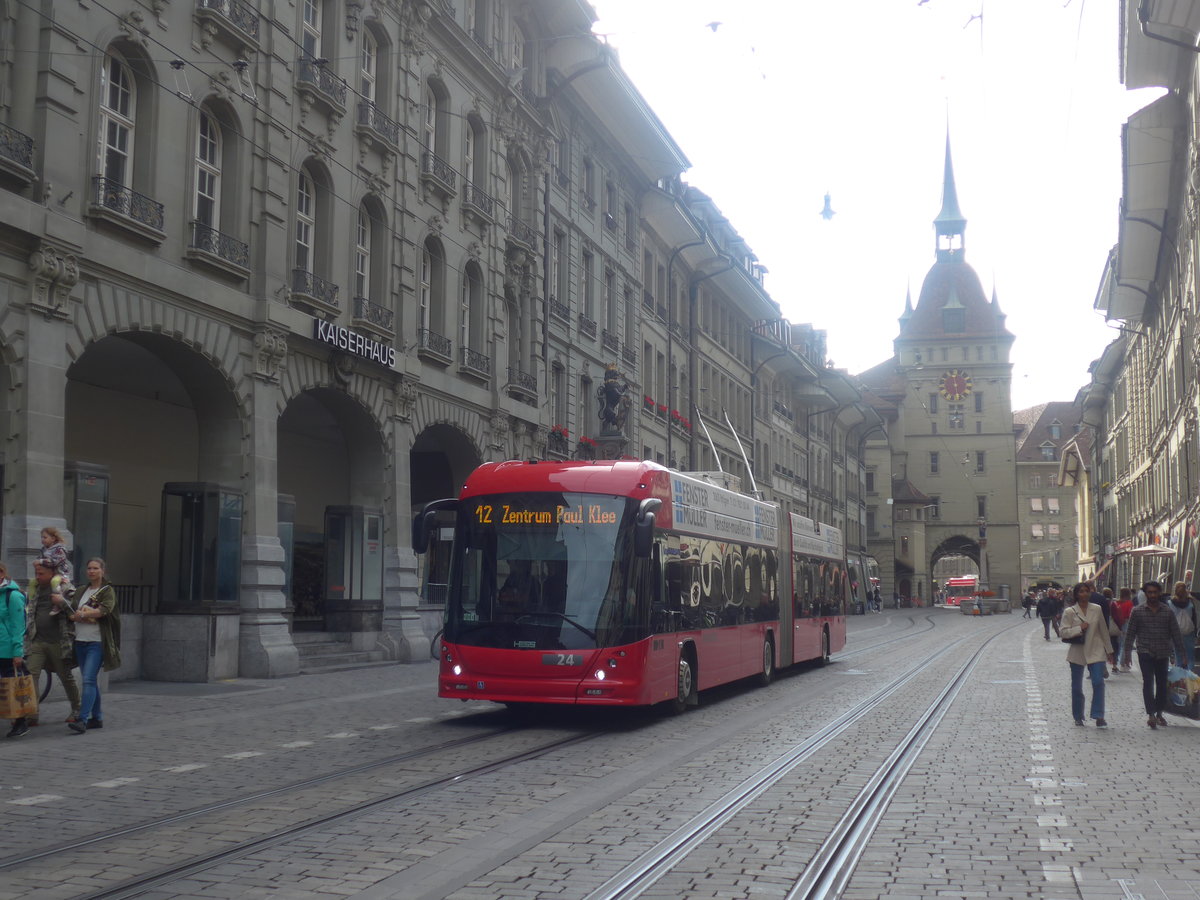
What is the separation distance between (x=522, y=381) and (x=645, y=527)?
1924 cm

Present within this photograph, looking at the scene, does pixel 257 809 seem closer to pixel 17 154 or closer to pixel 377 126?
pixel 17 154

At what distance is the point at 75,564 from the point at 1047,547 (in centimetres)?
13028

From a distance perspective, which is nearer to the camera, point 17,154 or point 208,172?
point 17,154

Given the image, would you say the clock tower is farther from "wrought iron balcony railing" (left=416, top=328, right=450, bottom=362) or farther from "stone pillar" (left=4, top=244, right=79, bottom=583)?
"stone pillar" (left=4, top=244, right=79, bottom=583)

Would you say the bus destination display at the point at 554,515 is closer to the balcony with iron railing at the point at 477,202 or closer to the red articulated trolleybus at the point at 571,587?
the red articulated trolleybus at the point at 571,587

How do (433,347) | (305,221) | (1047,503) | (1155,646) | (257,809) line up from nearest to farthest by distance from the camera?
(257,809) → (1155,646) → (305,221) → (433,347) → (1047,503)

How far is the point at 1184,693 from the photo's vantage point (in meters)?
14.9

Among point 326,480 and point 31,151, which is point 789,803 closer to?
point 31,151

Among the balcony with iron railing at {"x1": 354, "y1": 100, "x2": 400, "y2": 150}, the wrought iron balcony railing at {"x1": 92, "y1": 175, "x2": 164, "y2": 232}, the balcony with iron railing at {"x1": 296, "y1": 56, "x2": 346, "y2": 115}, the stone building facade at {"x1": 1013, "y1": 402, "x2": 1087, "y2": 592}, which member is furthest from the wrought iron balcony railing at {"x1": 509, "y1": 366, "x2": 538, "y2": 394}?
the stone building facade at {"x1": 1013, "y1": 402, "x2": 1087, "y2": 592}

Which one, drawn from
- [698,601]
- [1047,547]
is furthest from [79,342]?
[1047,547]

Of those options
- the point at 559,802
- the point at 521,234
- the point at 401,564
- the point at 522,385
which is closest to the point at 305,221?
the point at 401,564

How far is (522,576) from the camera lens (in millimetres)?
14594

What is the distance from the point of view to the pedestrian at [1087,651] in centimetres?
1493

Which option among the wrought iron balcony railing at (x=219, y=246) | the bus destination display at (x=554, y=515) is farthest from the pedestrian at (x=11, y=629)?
the wrought iron balcony railing at (x=219, y=246)
